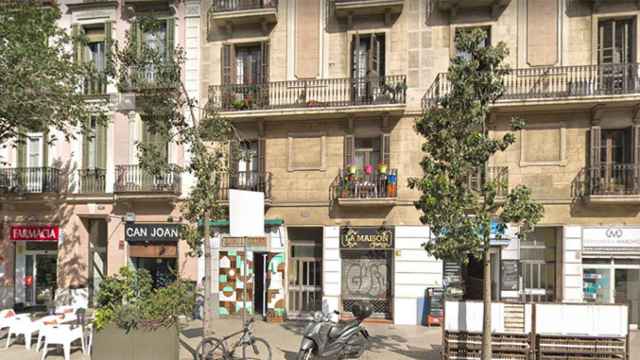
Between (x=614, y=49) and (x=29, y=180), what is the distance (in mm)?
20549

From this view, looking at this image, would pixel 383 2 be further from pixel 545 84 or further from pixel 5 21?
pixel 5 21

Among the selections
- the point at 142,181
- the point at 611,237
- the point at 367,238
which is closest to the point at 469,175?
the point at 367,238

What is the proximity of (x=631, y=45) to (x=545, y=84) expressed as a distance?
280cm

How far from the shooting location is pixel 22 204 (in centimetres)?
1770

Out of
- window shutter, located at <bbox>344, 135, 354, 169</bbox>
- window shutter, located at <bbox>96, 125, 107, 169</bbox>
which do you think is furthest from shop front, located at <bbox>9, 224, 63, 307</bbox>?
window shutter, located at <bbox>344, 135, 354, 169</bbox>

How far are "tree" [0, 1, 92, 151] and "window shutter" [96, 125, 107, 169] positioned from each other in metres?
2.54

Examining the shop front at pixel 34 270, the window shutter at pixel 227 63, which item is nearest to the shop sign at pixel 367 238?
the window shutter at pixel 227 63

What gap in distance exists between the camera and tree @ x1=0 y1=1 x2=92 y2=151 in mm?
12570

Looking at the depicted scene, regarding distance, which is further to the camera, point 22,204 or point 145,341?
point 22,204

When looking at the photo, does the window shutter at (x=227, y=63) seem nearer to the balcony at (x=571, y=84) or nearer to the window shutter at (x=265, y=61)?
the window shutter at (x=265, y=61)

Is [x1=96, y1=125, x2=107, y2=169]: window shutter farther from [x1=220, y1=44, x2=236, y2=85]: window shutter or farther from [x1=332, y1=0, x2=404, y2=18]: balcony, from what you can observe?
[x1=332, y1=0, x2=404, y2=18]: balcony

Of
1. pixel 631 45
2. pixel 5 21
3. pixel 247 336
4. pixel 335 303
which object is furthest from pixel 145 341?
pixel 631 45

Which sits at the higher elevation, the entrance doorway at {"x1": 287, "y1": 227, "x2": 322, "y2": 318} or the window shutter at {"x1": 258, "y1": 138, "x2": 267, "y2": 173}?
the window shutter at {"x1": 258, "y1": 138, "x2": 267, "y2": 173}

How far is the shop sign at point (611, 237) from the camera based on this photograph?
13.8m
